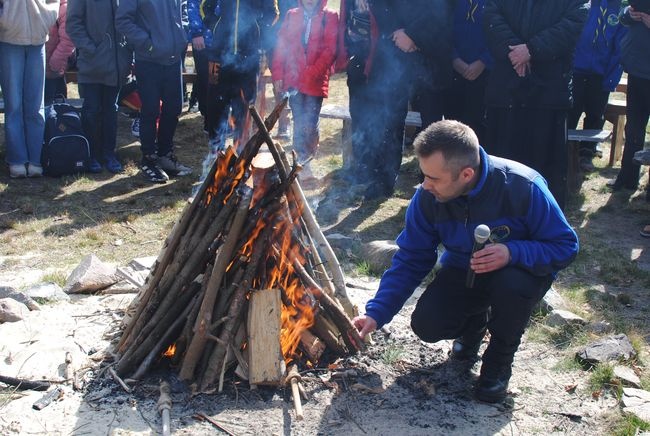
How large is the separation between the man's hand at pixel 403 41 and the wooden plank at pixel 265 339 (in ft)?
12.3

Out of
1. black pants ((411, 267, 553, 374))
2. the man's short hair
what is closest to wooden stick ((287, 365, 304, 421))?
black pants ((411, 267, 553, 374))

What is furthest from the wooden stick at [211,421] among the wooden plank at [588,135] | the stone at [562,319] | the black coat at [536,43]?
the wooden plank at [588,135]

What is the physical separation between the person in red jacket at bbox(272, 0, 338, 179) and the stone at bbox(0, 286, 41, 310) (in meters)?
3.31

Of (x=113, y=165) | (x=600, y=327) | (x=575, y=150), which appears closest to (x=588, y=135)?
(x=575, y=150)

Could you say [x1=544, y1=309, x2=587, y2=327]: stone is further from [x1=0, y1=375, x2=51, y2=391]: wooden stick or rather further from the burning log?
[x1=0, y1=375, x2=51, y2=391]: wooden stick

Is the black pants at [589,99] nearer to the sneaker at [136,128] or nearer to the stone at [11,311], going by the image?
the sneaker at [136,128]

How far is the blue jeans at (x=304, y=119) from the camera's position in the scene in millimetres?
8016

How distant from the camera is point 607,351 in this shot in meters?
4.66

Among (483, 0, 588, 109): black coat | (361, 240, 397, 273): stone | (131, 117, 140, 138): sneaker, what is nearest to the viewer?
(361, 240, 397, 273): stone

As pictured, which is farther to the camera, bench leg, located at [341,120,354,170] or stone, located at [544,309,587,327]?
bench leg, located at [341,120,354,170]

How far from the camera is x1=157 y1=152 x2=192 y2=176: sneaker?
347 inches

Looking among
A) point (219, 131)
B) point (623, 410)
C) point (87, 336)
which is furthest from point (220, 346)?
point (219, 131)

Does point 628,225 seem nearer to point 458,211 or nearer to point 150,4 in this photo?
point 458,211

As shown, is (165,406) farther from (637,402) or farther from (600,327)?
(600,327)
